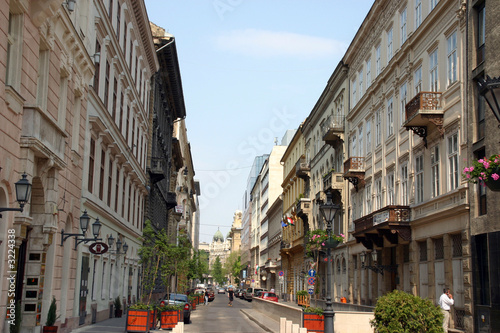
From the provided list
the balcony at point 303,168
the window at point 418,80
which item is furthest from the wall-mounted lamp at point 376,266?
the balcony at point 303,168

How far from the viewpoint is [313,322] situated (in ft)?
71.7

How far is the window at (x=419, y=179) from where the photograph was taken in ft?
88.3

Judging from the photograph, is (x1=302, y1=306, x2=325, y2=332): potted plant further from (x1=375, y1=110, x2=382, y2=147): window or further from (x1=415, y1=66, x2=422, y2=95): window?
(x1=375, y1=110, x2=382, y2=147): window

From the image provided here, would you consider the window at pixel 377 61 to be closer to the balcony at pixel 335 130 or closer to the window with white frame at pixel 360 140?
the window with white frame at pixel 360 140

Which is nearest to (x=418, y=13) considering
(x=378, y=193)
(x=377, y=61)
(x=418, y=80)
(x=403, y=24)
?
(x=403, y=24)

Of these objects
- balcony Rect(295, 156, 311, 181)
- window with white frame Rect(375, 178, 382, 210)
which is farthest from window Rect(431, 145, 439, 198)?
balcony Rect(295, 156, 311, 181)

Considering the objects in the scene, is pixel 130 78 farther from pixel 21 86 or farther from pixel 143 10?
pixel 21 86

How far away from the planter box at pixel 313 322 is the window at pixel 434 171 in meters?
7.52

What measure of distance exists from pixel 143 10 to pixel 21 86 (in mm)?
21745

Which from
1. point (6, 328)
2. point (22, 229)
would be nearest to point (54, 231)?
point (22, 229)

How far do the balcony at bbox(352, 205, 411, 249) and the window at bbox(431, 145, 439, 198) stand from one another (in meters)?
2.61

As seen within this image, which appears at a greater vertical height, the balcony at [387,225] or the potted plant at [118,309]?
the balcony at [387,225]

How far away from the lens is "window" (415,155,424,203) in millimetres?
26916

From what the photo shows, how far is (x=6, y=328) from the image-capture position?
48.5 feet
